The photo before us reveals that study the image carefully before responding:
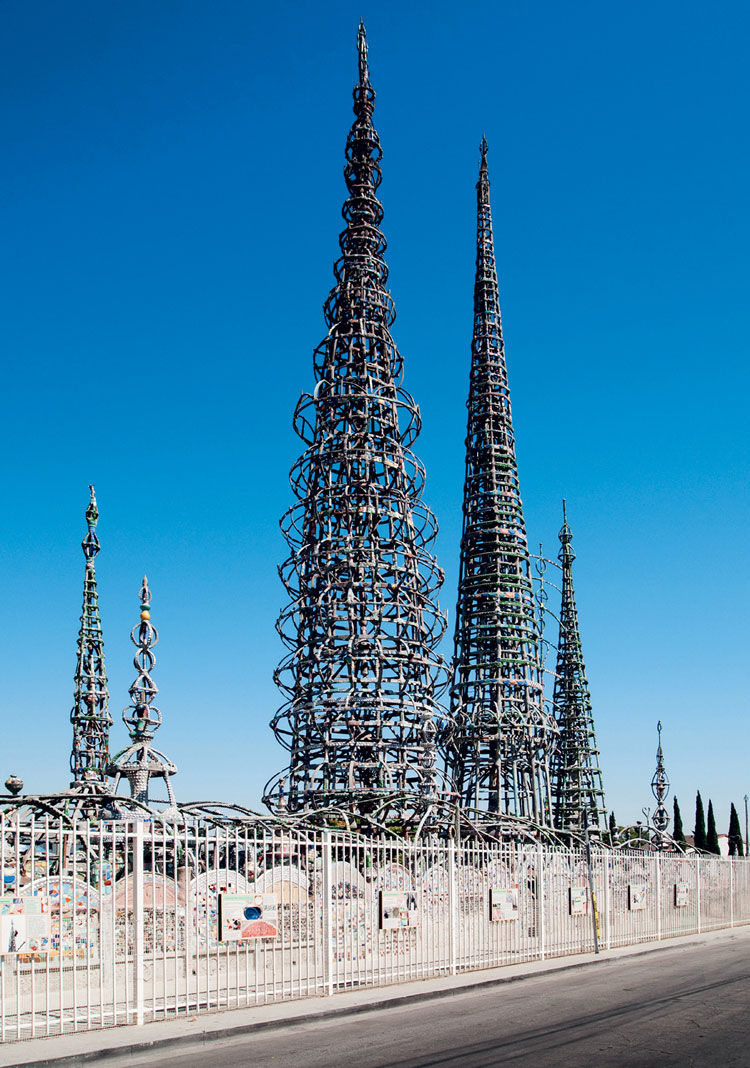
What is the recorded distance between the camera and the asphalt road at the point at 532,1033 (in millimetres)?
13992

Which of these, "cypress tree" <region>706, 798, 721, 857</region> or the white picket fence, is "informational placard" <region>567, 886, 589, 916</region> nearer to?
the white picket fence

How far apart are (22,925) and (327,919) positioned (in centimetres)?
611

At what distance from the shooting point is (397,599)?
57.1 m

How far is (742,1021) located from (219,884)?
7.91m

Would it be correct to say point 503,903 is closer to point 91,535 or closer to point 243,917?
point 243,917

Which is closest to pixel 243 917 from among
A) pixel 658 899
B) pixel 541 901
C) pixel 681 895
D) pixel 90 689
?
pixel 541 901

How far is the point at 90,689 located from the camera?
65.8 m

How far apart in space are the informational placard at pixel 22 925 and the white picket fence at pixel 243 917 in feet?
0.06

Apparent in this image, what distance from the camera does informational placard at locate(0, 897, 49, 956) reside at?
48.2ft

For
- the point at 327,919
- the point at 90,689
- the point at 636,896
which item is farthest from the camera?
the point at 90,689

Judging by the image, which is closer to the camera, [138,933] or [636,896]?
[138,933]

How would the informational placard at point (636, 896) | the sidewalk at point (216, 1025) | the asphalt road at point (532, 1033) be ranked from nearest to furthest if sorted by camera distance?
the asphalt road at point (532, 1033) < the sidewalk at point (216, 1025) < the informational placard at point (636, 896)

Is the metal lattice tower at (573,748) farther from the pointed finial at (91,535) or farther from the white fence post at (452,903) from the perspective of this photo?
the white fence post at (452,903)

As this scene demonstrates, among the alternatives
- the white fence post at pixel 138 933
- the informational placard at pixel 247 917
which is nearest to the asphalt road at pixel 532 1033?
the white fence post at pixel 138 933
